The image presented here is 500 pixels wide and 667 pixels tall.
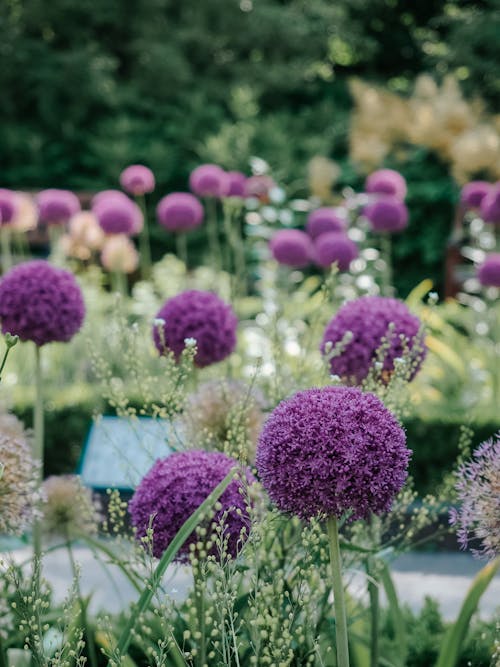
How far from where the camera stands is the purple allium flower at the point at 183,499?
5.04 ft

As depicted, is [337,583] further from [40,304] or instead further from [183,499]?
[40,304]

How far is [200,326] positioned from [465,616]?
1026mm

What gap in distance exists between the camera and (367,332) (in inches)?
85.9

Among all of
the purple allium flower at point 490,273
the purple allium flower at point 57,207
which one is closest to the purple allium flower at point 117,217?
the purple allium flower at point 57,207

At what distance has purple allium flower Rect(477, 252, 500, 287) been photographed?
474cm

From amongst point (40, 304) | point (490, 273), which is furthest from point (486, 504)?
point (490, 273)

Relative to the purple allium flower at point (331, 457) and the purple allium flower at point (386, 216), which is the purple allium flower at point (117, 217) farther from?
the purple allium flower at point (331, 457)

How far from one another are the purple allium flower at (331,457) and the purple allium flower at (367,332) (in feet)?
2.49

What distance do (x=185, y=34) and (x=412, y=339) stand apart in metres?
10.5

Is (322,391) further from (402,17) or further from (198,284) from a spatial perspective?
(402,17)

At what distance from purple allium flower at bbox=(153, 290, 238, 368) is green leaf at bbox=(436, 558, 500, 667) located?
96cm

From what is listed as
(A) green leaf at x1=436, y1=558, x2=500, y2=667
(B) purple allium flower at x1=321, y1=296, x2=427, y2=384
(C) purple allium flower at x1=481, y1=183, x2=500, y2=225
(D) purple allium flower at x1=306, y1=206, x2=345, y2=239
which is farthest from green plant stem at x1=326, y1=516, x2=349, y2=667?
(D) purple allium flower at x1=306, y1=206, x2=345, y2=239

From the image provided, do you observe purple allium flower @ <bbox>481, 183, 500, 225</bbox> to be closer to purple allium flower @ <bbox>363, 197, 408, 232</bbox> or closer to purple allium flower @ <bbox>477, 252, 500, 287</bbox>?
purple allium flower @ <bbox>477, 252, 500, 287</bbox>

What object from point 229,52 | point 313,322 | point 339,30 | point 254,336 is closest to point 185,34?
point 229,52
